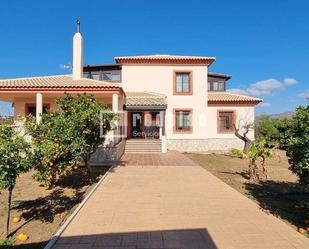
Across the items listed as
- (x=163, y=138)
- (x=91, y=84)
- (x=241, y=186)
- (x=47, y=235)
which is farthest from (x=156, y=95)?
(x=47, y=235)

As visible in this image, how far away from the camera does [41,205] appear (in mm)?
9297

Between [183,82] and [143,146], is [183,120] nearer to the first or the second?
[183,82]

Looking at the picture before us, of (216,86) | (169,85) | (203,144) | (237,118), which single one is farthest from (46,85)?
(216,86)

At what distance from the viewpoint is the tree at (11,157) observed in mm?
6631

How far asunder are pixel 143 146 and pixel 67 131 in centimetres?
1265

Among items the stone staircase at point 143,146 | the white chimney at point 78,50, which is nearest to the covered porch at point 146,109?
the stone staircase at point 143,146

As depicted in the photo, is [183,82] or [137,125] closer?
[183,82]

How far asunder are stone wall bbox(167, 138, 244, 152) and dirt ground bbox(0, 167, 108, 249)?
1331cm

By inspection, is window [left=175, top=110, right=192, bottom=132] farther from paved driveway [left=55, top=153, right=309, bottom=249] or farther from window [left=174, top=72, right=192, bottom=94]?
paved driveway [left=55, top=153, right=309, bottom=249]

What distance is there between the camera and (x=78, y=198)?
996cm

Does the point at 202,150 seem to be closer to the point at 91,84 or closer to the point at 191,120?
the point at 191,120

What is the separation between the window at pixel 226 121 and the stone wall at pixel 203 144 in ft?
2.86

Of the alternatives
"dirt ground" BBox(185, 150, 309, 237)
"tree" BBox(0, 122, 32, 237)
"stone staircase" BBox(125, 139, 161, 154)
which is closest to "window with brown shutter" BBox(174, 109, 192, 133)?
"stone staircase" BBox(125, 139, 161, 154)

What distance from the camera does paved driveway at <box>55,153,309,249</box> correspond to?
5.85 metres
